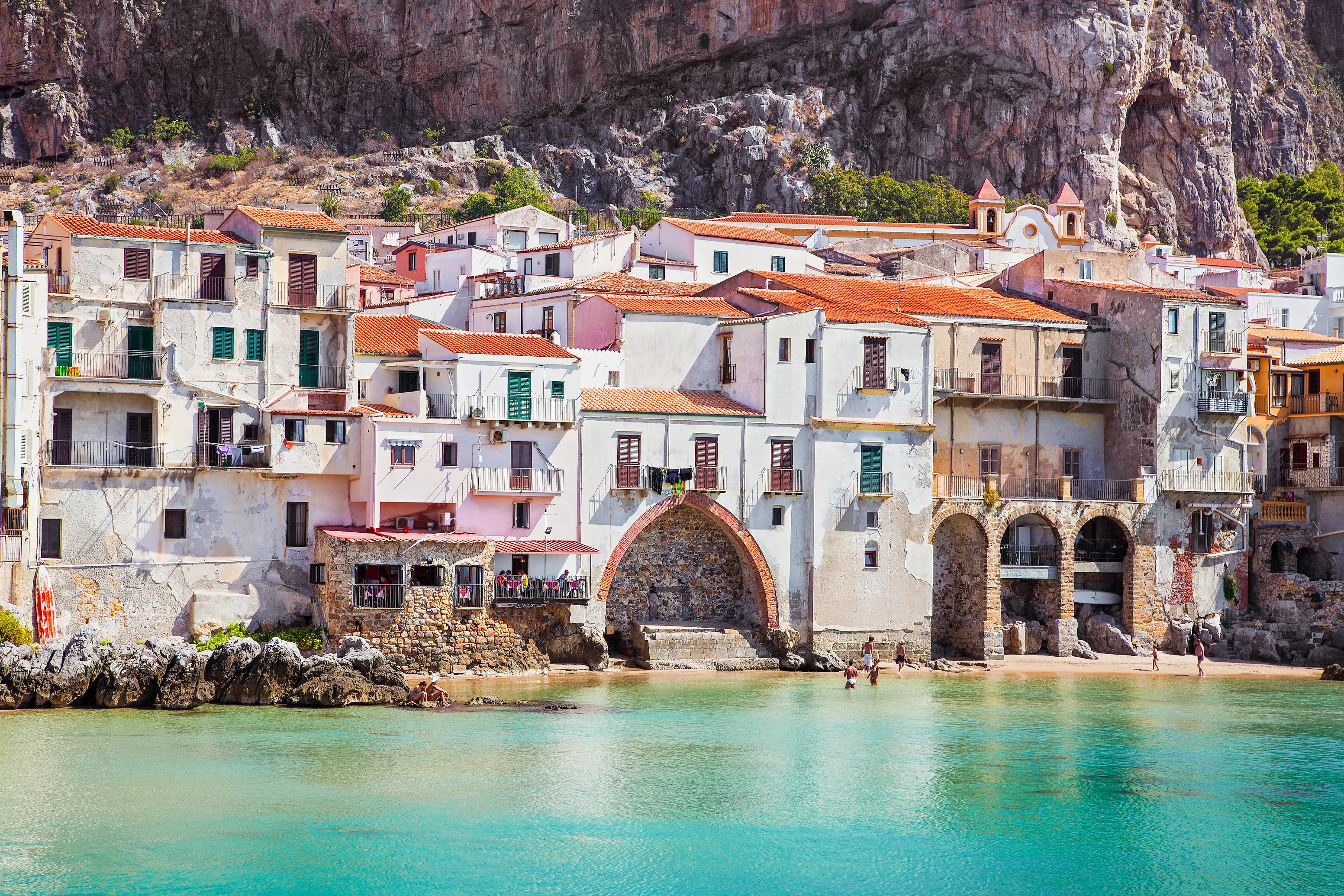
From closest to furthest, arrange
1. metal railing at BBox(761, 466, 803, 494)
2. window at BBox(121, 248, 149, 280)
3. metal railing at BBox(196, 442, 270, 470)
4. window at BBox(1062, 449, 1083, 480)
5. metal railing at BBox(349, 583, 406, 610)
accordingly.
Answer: metal railing at BBox(349, 583, 406, 610)
metal railing at BBox(196, 442, 270, 470)
window at BBox(121, 248, 149, 280)
metal railing at BBox(761, 466, 803, 494)
window at BBox(1062, 449, 1083, 480)

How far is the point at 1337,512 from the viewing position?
2670 inches

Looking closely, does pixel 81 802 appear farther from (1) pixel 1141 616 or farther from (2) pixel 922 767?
(1) pixel 1141 616

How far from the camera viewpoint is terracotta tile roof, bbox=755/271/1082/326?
58719mm

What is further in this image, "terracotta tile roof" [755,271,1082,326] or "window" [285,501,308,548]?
"terracotta tile roof" [755,271,1082,326]

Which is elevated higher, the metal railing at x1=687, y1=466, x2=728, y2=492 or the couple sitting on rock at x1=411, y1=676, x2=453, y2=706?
the metal railing at x1=687, y1=466, x2=728, y2=492

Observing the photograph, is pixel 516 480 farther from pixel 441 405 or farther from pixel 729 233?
pixel 729 233

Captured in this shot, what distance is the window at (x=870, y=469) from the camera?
188 ft

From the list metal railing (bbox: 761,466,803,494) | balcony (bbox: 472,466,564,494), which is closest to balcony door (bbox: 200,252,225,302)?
balcony (bbox: 472,466,564,494)

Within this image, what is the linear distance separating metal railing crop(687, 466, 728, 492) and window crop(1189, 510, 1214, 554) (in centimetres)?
1894

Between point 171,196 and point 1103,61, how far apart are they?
62120mm

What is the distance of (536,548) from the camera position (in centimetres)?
5225

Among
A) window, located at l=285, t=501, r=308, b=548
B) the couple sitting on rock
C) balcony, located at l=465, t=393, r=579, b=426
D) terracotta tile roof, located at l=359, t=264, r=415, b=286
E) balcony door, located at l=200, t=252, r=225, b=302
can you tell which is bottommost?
the couple sitting on rock

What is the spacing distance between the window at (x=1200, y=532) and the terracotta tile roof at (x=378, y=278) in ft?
115

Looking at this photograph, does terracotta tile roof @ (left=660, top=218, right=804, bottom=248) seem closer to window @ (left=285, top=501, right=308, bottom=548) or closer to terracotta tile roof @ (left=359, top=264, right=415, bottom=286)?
terracotta tile roof @ (left=359, top=264, right=415, bottom=286)
